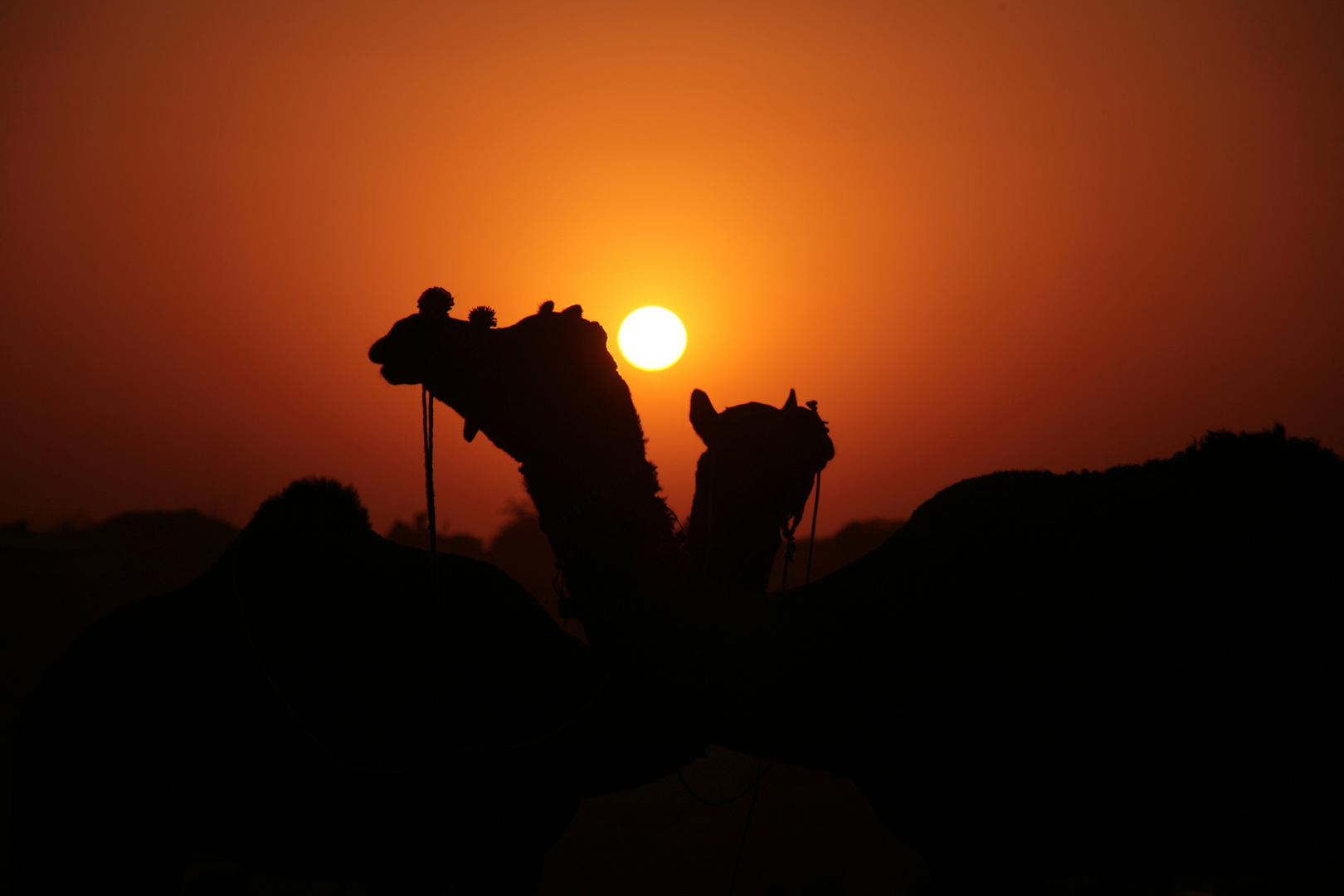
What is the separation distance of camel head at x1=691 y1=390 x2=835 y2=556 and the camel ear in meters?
0.14

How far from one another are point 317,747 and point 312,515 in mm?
1145

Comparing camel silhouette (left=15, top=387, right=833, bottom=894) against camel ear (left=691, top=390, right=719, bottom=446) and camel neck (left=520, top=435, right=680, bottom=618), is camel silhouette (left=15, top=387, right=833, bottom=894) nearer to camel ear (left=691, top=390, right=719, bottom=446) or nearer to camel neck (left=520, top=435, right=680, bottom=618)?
camel ear (left=691, top=390, right=719, bottom=446)

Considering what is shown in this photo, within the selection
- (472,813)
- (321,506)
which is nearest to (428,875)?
(472,813)

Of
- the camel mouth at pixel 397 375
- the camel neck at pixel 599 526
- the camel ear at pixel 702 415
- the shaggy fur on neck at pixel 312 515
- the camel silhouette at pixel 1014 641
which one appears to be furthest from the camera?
the shaggy fur on neck at pixel 312 515

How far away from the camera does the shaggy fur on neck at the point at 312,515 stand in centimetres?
404

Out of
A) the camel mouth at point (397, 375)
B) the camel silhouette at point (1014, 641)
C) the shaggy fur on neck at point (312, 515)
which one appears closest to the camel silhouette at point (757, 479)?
the camel silhouette at point (1014, 641)

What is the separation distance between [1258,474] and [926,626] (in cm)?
110

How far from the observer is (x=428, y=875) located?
3.56 metres

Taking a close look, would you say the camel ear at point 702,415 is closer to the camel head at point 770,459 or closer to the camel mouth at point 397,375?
the camel head at point 770,459

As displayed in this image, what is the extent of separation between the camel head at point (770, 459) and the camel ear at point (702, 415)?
14cm

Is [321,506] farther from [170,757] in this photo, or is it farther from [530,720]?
[530,720]

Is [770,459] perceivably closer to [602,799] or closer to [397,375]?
[397,375]

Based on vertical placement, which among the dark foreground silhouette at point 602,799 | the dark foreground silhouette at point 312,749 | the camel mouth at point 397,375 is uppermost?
the camel mouth at point 397,375

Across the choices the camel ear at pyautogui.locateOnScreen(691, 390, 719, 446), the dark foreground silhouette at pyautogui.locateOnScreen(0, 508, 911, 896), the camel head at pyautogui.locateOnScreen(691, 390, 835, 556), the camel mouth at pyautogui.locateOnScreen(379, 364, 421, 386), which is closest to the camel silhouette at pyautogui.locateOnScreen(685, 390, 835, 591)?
the camel head at pyautogui.locateOnScreen(691, 390, 835, 556)
